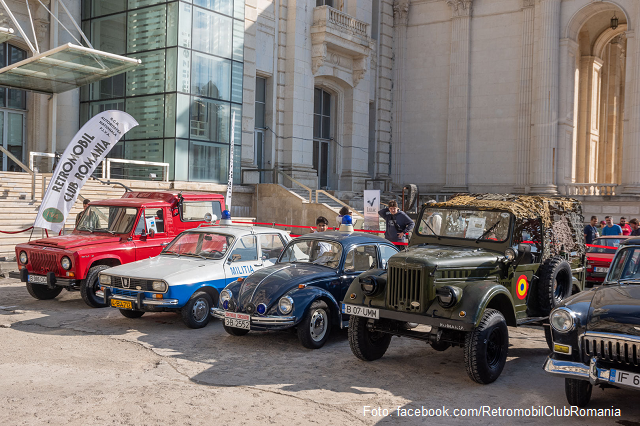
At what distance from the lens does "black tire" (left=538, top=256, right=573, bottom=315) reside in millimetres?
8039

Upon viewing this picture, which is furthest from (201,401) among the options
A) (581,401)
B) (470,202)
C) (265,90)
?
(265,90)

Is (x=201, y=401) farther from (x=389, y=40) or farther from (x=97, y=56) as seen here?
(x=389, y=40)

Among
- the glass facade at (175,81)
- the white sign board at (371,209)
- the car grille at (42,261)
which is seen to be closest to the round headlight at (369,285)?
the car grille at (42,261)

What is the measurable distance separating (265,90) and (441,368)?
21.5 metres

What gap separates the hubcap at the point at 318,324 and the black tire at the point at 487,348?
2255 mm

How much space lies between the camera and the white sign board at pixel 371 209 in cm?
1534

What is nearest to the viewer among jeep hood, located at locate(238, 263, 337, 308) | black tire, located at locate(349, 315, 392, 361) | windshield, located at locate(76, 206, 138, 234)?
black tire, located at locate(349, 315, 392, 361)

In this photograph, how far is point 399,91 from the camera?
1291 inches

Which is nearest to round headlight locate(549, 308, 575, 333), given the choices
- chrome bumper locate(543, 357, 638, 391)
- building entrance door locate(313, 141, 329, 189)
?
chrome bumper locate(543, 357, 638, 391)

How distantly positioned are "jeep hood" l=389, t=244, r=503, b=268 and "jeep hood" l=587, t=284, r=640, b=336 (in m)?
1.68

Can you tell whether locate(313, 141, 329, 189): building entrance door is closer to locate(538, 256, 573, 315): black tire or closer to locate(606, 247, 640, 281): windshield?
locate(538, 256, 573, 315): black tire

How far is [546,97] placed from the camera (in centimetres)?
2812

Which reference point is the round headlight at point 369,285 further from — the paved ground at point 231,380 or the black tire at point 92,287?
the black tire at point 92,287

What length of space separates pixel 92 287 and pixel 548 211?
24.5 ft
